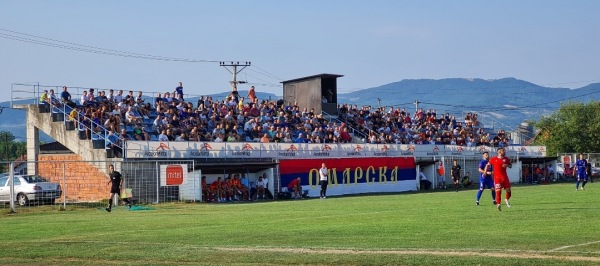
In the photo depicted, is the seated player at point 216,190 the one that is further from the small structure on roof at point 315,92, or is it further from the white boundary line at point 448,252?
the white boundary line at point 448,252

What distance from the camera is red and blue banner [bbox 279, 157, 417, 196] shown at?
46.7 m

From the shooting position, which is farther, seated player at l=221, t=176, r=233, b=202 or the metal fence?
seated player at l=221, t=176, r=233, b=202

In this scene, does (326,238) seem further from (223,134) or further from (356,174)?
(356,174)

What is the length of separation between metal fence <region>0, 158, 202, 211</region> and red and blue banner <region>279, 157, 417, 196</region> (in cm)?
722

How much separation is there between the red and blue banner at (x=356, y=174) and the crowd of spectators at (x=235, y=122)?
2.83 meters

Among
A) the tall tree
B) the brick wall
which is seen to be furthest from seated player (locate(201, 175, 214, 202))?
the tall tree

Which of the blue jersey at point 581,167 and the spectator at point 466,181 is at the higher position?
the blue jersey at point 581,167

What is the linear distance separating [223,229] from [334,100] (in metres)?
42.7

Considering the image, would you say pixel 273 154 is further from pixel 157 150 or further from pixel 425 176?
pixel 425 176

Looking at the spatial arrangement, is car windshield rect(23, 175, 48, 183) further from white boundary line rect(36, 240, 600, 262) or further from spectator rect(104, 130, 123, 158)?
white boundary line rect(36, 240, 600, 262)

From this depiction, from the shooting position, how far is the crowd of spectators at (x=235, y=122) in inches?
1709

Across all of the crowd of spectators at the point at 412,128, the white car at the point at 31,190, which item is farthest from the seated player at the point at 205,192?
the crowd of spectators at the point at 412,128

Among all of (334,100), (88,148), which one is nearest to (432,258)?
(88,148)

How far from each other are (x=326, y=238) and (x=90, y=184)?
843 inches
